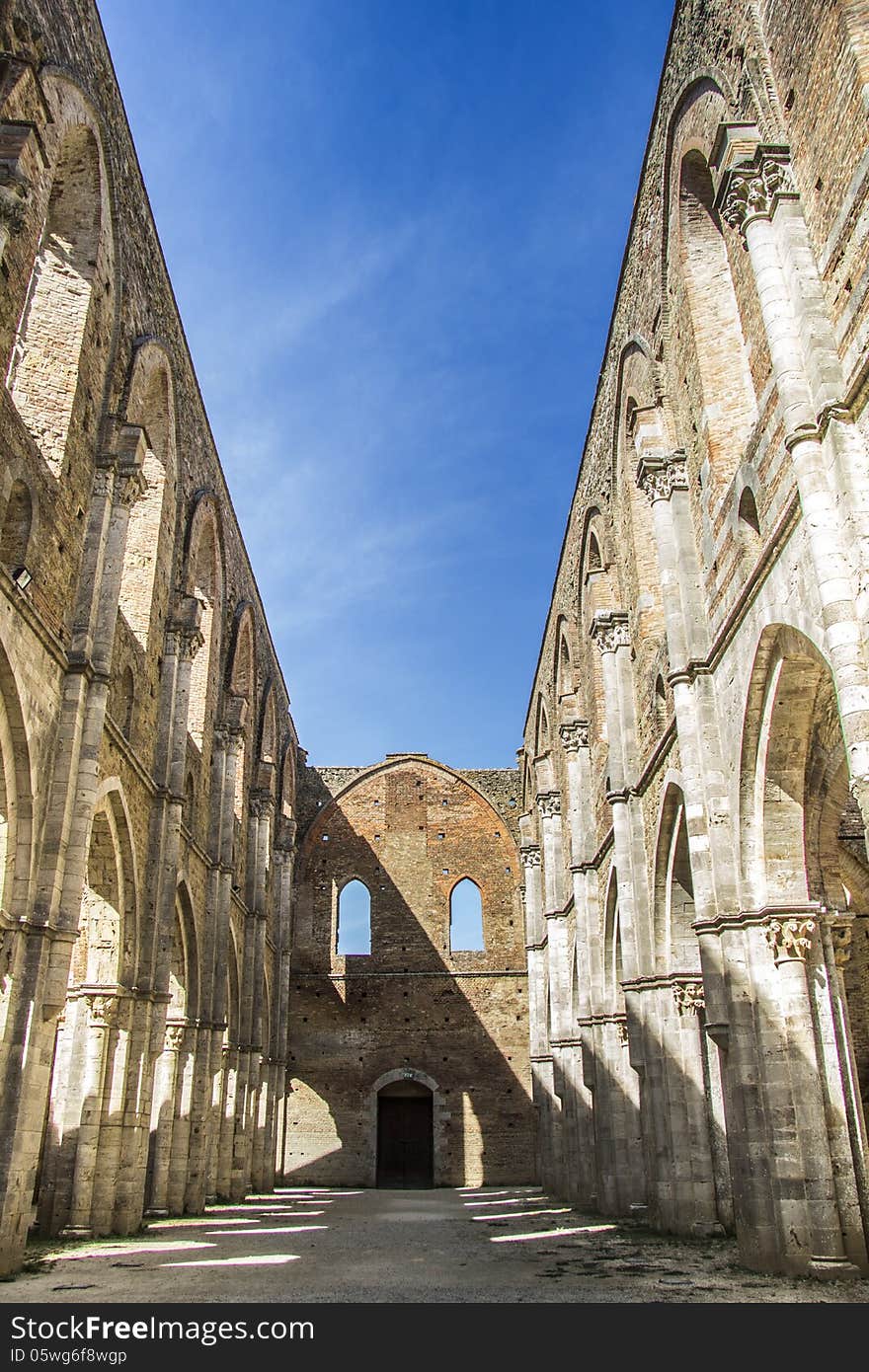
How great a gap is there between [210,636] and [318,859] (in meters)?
12.7

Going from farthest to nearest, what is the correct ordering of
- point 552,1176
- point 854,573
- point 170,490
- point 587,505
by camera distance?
point 552,1176 → point 587,505 → point 170,490 → point 854,573

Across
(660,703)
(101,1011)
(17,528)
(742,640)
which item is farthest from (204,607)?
(742,640)

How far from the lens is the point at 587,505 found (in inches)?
715

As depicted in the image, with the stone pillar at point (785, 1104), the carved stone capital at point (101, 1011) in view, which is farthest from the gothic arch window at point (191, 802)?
the stone pillar at point (785, 1104)

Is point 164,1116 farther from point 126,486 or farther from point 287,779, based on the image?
point 287,779

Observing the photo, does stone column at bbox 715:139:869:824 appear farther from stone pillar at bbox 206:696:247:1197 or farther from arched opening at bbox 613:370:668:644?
stone pillar at bbox 206:696:247:1197

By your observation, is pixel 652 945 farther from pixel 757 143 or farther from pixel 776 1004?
pixel 757 143

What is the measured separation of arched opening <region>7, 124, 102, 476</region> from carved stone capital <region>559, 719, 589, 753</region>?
10474 millimetres

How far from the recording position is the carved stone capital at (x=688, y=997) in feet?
41.2

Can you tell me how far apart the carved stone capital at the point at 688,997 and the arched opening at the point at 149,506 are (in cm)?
787

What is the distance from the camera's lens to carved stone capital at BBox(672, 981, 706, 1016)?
41.2ft

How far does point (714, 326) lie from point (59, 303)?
6837 mm
